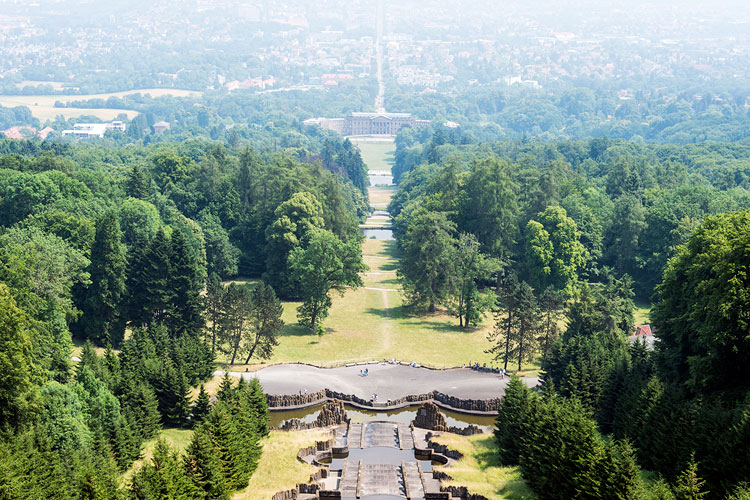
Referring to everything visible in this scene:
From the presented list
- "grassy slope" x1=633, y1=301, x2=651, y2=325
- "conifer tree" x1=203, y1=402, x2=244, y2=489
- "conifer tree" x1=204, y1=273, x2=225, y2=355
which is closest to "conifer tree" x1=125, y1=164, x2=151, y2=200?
"conifer tree" x1=204, y1=273, x2=225, y2=355

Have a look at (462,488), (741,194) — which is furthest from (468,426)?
(741,194)

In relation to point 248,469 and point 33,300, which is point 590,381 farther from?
point 33,300

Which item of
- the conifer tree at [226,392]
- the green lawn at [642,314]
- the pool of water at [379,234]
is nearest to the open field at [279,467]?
the conifer tree at [226,392]

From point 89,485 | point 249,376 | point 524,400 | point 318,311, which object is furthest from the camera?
point 318,311

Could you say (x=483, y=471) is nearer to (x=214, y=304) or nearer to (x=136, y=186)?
(x=214, y=304)

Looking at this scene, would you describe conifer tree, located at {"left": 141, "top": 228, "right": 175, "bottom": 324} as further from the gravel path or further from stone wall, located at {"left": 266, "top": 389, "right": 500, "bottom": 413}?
stone wall, located at {"left": 266, "top": 389, "right": 500, "bottom": 413}

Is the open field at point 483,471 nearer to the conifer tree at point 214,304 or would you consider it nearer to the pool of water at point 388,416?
the pool of water at point 388,416
